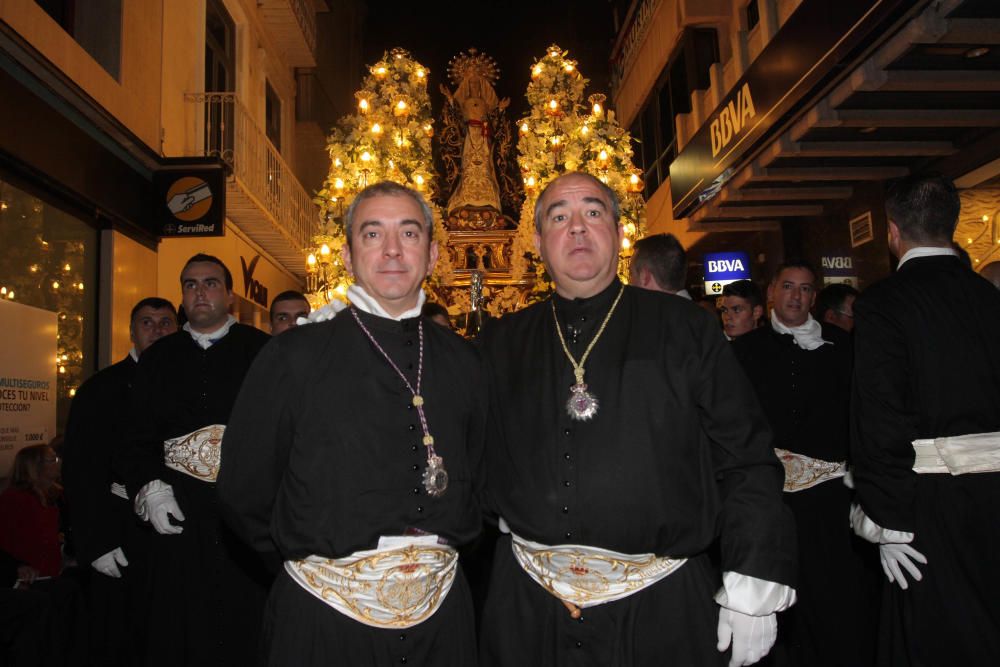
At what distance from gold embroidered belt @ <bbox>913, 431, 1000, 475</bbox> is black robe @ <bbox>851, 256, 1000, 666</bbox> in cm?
3

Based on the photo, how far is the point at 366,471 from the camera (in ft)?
7.35

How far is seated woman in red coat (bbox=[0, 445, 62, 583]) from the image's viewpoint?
503 cm

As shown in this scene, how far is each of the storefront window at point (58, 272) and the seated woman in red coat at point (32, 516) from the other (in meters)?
1.40

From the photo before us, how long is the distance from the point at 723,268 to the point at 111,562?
30.9 ft

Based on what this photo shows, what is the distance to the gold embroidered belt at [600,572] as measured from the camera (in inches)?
87.8

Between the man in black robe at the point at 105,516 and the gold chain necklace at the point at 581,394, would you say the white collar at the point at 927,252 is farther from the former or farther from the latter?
the man in black robe at the point at 105,516

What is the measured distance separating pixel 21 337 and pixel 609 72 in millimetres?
17381

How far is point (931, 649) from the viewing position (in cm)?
282

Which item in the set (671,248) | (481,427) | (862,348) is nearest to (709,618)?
(481,427)

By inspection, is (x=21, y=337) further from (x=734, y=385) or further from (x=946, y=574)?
(x=946, y=574)

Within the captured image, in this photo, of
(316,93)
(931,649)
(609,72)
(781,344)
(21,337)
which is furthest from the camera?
(609,72)

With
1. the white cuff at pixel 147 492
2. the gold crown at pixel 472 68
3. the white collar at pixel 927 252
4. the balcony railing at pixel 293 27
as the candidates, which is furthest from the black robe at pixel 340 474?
the balcony railing at pixel 293 27

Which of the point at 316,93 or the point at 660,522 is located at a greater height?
the point at 316,93

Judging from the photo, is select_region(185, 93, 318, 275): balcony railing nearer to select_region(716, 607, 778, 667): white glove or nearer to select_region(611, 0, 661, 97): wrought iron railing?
select_region(611, 0, 661, 97): wrought iron railing
